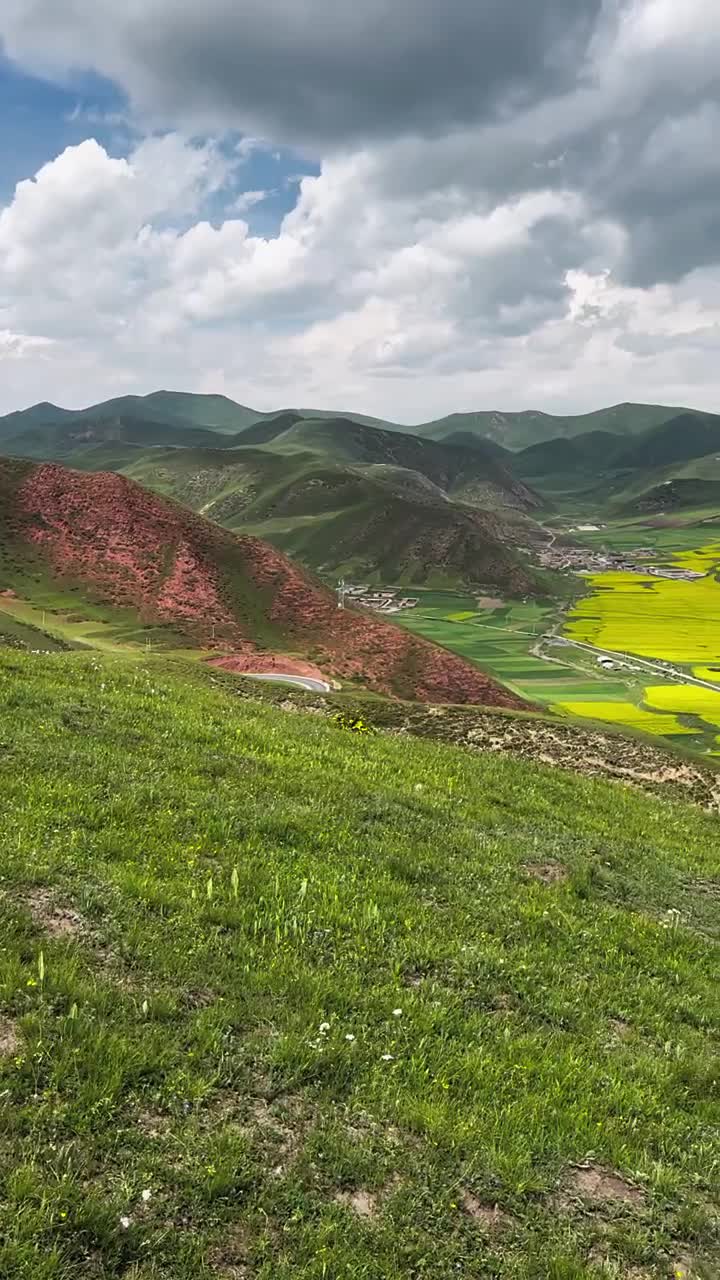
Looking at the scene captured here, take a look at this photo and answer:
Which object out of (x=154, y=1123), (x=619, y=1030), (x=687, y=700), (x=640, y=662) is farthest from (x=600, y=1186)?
(x=640, y=662)

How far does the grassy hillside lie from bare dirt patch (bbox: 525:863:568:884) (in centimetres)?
8

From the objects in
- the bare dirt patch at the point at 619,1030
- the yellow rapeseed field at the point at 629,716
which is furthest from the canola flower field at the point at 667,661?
the bare dirt patch at the point at 619,1030

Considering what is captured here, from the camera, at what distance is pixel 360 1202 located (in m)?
6.08

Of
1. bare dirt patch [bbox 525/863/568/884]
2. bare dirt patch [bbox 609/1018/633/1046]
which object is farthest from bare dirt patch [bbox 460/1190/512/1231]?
bare dirt patch [bbox 525/863/568/884]

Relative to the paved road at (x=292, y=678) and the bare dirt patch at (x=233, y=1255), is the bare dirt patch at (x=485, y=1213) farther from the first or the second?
the paved road at (x=292, y=678)

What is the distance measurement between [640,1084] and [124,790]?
362 inches

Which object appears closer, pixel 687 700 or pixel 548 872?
pixel 548 872

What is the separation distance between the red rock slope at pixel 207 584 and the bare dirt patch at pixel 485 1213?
7655cm

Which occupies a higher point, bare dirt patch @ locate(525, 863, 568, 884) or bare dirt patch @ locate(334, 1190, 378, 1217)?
bare dirt patch @ locate(334, 1190, 378, 1217)

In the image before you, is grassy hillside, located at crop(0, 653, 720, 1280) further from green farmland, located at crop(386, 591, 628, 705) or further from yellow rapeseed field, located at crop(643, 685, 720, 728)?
A: green farmland, located at crop(386, 591, 628, 705)

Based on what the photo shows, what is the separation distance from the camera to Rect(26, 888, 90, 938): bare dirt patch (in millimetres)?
8508

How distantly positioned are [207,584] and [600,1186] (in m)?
112

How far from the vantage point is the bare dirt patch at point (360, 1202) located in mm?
5961

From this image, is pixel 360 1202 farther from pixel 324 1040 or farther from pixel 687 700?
pixel 687 700
